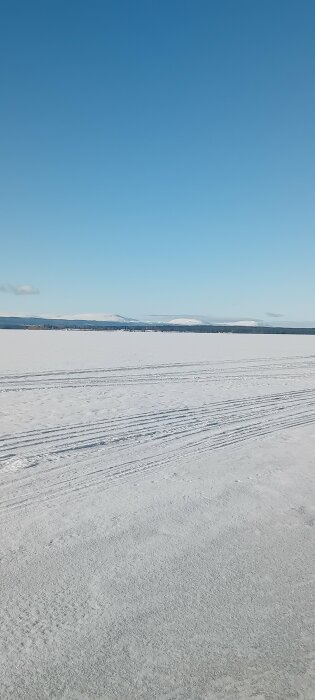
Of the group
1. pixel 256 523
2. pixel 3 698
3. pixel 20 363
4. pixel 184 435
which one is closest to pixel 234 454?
pixel 184 435

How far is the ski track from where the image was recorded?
18.8ft

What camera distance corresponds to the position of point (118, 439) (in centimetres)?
771

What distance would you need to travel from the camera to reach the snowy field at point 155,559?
2801 mm

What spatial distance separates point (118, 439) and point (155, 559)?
3730 millimetres

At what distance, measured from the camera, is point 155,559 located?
13.3 feet

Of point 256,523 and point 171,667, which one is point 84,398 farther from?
point 171,667

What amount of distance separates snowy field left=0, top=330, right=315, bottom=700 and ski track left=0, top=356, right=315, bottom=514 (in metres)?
0.04

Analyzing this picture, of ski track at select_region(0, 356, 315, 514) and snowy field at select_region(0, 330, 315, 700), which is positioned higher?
ski track at select_region(0, 356, 315, 514)

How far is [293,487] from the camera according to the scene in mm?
5891

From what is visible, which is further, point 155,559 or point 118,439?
point 118,439

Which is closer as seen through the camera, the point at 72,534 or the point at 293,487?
the point at 72,534

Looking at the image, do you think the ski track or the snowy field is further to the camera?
the ski track

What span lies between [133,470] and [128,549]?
6.83 ft

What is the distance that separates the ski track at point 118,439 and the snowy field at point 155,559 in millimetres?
36
